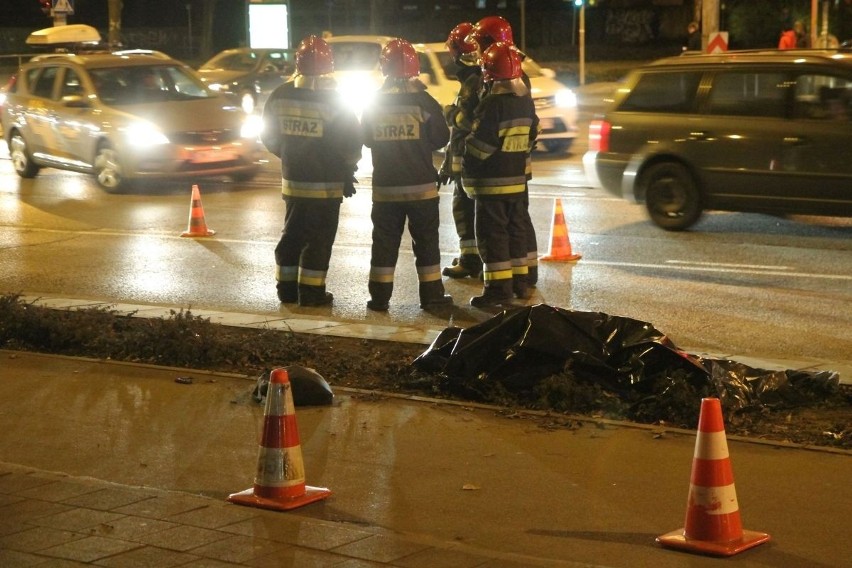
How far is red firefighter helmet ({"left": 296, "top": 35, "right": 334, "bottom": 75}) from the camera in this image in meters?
9.95

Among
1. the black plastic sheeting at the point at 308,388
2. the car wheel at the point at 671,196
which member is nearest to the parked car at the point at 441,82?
the car wheel at the point at 671,196

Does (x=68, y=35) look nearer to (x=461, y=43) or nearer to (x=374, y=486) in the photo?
(x=461, y=43)

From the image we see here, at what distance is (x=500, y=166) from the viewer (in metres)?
9.98

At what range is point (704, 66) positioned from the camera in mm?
13352

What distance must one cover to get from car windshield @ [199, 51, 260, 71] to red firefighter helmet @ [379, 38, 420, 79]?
22674 millimetres

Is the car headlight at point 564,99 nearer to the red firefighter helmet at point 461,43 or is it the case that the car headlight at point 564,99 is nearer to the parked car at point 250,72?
the red firefighter helmet at point 461,43

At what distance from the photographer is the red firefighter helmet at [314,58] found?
32.6 ft

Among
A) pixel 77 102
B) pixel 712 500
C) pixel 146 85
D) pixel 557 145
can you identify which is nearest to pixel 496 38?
pixel 712 500

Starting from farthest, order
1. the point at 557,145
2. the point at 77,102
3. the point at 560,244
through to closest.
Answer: the point at 557,145 < the point at 77,102 < the point at 560,244

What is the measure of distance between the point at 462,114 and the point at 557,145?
1114cm

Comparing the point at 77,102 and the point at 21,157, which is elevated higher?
the point at 77,102

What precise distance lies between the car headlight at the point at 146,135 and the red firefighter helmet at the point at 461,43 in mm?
7258

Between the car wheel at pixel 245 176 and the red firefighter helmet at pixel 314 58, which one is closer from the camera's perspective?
the red firefighter helmet at pixel 314 58

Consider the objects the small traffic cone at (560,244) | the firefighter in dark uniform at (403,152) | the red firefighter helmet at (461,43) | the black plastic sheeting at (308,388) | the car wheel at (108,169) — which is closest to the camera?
the black plastic sheeting at (308,388)
